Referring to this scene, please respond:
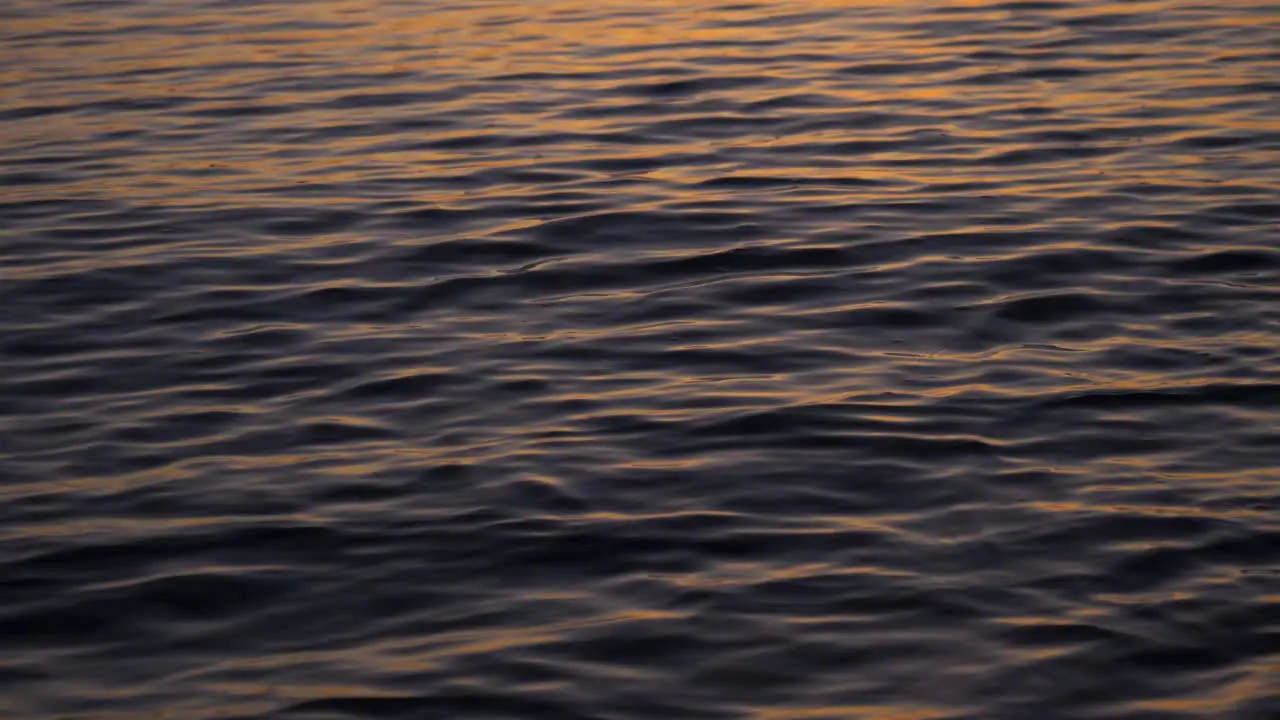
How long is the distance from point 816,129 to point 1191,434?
4532mm

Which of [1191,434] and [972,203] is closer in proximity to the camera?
[1191,434]

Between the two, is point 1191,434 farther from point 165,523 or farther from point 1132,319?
point 165,523

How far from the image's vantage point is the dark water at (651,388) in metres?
4.93

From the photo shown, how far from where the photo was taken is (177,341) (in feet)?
24.6

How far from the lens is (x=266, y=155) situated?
10211mm

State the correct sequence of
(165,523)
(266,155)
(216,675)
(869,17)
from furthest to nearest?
1. (869,17)
2. (266,155)
3. (165,523)
4. (216,675)

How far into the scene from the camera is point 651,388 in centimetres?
684

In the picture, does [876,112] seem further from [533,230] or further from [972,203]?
[533,230]

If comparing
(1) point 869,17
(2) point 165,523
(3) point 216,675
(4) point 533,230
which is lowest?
(3) point 216,675

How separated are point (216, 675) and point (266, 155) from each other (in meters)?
5.77

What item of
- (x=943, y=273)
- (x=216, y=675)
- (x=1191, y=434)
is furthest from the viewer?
(x=943, y=273)

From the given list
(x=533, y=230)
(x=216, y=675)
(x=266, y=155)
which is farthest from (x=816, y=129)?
(x=216, y=675)

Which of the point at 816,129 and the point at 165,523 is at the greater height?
the point at 816,129

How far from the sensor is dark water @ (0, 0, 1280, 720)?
4930 millimetres
